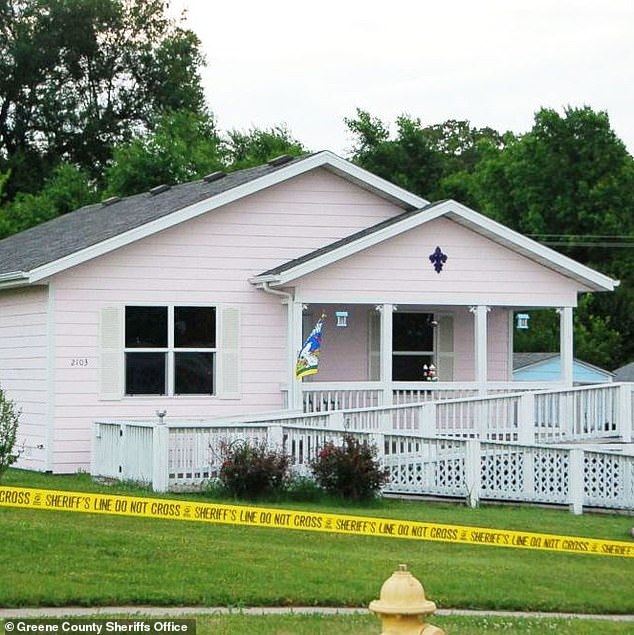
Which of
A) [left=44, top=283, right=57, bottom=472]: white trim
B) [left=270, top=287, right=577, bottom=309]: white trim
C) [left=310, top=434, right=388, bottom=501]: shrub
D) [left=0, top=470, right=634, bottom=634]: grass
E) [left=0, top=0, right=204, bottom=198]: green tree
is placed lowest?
[left=0, top=470, right=634, bottom=634]: grass

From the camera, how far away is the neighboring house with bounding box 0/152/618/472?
81.8 feet

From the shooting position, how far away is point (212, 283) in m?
26.1

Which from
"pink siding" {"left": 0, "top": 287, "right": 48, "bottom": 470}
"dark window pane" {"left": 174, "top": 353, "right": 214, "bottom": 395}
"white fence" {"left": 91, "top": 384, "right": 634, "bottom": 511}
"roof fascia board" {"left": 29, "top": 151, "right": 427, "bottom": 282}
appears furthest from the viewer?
"dark window pane" {"left": 174, "top": 353, "right": 214, "bottom": 395}

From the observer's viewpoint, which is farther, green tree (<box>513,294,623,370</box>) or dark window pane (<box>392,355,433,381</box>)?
green tree (<box>513,294,623,370</box>)

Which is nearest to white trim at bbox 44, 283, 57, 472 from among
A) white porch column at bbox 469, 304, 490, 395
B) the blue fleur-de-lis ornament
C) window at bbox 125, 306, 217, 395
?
window at bbox 125, 306, 217, 395

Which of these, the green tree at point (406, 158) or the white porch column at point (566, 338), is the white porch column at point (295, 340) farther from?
the green tree at point (406, 158)

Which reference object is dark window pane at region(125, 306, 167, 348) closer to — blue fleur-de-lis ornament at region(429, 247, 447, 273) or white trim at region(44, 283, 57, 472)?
white trim at region(44, 283, 57, 472)

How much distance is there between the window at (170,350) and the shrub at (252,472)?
17.0 feet

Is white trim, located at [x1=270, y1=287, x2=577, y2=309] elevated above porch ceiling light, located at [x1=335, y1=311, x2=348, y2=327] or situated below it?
above

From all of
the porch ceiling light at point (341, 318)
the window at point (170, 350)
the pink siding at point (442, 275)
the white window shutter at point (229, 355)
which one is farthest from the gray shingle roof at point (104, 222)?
the porch ceiling light at point (341, 318)

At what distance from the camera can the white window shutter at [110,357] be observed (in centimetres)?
2502

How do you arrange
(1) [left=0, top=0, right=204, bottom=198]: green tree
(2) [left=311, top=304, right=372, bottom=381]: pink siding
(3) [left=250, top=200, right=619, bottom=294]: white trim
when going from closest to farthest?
1. (3) [left=250, top=200, right=619, bottom=294]: white trim
2. (2) [left=311, top=304, right=372, bottom=381]: pink siding
3. (1) [left=0, top=0, right=204, bottom=198]: green tree

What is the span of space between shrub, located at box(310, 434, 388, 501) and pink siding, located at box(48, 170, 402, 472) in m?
5.41

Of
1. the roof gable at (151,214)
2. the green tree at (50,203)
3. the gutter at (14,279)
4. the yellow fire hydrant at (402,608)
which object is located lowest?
the yellow fire hydrant at (402,608)
